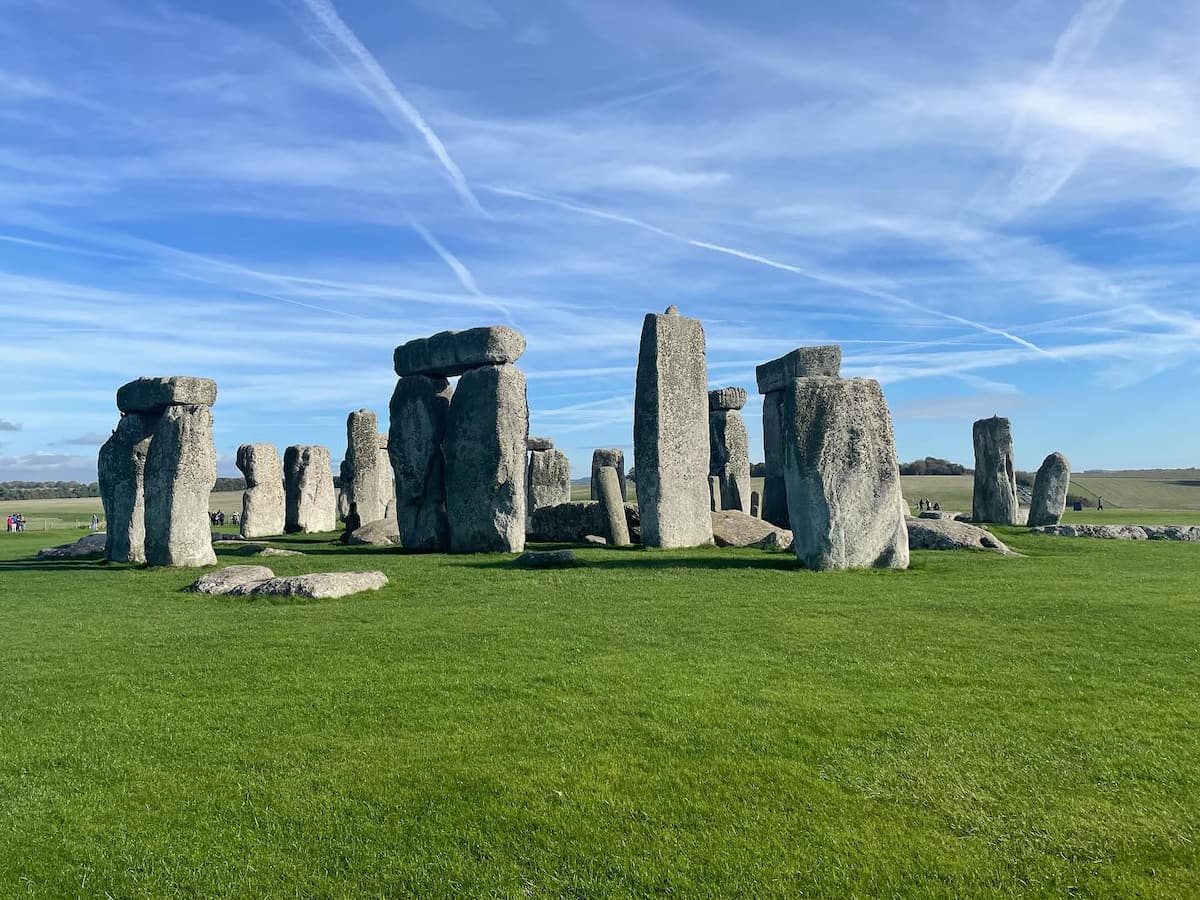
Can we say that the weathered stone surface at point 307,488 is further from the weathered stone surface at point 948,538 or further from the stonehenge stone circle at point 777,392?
the weathered stone surface at point 948,538

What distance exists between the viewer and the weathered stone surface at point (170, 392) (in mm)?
15234

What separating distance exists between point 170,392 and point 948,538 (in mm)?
13761

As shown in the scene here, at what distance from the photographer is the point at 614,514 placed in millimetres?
18094

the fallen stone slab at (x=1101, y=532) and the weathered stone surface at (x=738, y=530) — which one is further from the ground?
the weathered stone surface at (x=738, y=530)

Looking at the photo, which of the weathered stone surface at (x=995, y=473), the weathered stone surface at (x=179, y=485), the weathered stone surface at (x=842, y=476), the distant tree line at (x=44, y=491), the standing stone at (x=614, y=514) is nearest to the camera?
the weathered stone surface at (x=842, y=476)

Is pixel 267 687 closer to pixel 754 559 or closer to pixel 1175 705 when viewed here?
pixel 1175 705

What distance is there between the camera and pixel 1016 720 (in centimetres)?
552

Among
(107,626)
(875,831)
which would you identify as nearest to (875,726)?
(875,831)

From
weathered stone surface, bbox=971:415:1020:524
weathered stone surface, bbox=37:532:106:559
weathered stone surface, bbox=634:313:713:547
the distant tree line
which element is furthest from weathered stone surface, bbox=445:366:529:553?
the distant tree line

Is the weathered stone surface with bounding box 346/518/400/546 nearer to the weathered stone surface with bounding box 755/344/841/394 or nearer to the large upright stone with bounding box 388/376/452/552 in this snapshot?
the large upright stone with bounding box 388/376/452/552

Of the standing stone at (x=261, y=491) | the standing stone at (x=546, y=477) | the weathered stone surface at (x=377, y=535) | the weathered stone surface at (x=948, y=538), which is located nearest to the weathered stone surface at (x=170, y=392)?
the weathered stone surface at (x=377, y=535)

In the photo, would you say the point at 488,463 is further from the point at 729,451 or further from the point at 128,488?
the point at 729,451

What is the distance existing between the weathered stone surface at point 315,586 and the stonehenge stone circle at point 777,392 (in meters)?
11.6

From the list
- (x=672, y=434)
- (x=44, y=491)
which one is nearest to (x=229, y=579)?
(x=672, y=434)
